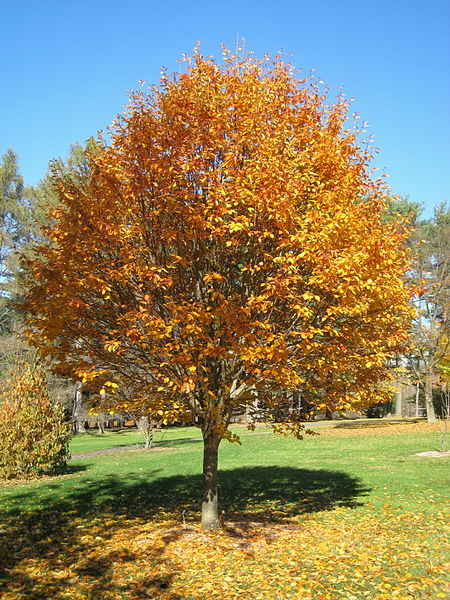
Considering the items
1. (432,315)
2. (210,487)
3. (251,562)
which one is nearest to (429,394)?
(432,315)

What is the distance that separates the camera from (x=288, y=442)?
26438 millimetres

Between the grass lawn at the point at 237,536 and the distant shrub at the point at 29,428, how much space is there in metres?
0.88

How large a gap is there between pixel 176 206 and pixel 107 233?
3.61 feet

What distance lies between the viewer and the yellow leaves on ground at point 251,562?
582 centimetres

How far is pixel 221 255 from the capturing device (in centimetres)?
774

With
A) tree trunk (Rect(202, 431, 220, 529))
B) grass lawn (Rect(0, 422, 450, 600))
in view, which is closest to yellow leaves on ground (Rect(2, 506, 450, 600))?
grass lawn (Rect(0, 422, 450, 600))

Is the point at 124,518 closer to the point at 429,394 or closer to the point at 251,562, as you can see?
the point at 251,562

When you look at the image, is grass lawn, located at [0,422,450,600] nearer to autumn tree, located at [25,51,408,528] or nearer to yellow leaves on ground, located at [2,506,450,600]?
yellow leaves on ground, located at [2,506,450,600]

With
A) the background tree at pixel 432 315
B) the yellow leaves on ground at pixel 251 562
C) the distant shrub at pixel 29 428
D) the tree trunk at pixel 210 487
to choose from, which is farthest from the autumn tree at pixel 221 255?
the background tree at pixel 432 315

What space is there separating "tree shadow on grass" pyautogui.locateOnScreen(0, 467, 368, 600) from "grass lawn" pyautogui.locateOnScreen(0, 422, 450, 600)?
0.9 inches

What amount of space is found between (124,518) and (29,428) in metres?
7.21

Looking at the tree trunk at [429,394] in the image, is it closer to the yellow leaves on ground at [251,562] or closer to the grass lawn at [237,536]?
the grass lawn at [237,536]

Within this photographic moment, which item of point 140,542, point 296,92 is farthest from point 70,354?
point 296,92

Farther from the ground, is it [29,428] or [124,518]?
[29,428]
